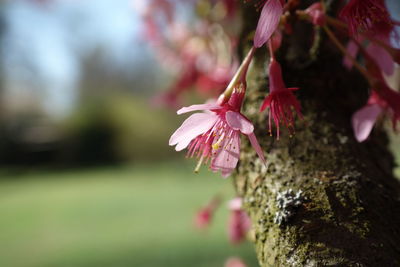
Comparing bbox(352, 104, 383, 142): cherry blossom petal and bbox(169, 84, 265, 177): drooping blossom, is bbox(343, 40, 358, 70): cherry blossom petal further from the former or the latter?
bbox(169, 84, 265, 177): drooping blossom

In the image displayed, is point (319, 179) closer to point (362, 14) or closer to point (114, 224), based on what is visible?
point (362, 14)

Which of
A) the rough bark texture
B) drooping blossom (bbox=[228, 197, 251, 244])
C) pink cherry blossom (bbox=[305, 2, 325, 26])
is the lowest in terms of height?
drooping blossom (bbox=[228, 197, 251, 244])

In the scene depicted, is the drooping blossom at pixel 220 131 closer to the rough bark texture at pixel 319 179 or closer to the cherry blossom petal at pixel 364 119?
the rough bark texture at pixel 319 179

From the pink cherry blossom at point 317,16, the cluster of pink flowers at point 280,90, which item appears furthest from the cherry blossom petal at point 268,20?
the pink cherry blossom at point 317,16

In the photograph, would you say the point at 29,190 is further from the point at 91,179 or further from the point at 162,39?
the point at 162,39

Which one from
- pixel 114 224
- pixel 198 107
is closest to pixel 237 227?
pixel 198 107

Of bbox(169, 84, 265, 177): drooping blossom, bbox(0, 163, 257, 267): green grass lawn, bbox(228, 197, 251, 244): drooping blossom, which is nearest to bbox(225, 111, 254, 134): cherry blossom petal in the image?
bbox(169, 84, 265, 177): drooping blossom

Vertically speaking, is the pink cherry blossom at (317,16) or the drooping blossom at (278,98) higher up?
the pink cherry blossom at (317,16)

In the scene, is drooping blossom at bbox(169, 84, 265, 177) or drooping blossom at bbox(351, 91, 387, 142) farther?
drooping blossom at bbox(351, 91, 387, 142)
